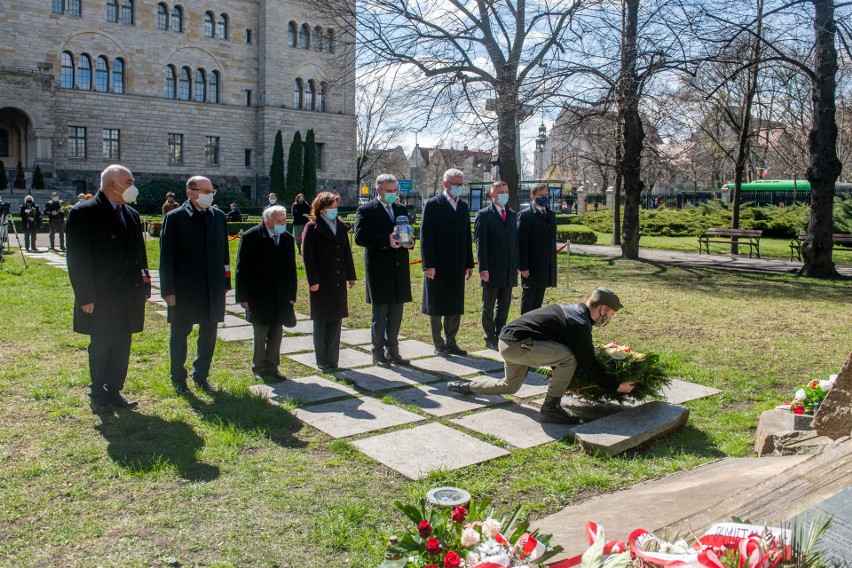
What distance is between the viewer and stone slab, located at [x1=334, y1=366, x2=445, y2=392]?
21.7ft

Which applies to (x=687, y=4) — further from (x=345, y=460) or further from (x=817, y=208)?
(x=345, y=460)

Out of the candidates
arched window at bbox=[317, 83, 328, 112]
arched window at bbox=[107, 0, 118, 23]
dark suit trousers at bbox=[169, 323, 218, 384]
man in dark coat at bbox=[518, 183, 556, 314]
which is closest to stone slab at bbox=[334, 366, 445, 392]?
dark suit trousers at bbox=[169, 323, 218, 384]

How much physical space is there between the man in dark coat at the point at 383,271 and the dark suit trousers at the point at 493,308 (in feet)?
4.23

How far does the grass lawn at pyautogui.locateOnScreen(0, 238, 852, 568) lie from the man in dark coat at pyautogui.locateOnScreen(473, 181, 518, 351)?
1.89 feet

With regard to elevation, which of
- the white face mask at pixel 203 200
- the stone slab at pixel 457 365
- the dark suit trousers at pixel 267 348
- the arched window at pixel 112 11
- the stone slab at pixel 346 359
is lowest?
the stone slab at pixel 457 365

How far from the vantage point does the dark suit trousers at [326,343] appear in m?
7.14

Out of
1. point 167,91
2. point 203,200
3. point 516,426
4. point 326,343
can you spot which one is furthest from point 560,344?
point 167,91

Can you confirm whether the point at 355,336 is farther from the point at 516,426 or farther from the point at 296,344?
the point at 516,426

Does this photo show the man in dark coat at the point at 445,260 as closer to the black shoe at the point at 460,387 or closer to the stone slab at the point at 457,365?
the stone slab at the point at 457,365

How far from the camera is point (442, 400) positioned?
6.16 metres

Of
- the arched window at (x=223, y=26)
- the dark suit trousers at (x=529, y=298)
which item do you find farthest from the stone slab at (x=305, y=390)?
the arched window at (x=223, y=26)

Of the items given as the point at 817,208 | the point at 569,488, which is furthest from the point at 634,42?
the point at 569,488

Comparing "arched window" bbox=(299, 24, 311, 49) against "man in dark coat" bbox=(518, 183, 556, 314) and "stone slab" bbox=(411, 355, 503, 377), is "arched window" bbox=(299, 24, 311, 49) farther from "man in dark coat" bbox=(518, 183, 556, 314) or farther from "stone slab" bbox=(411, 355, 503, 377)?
"stone slab" bbox=(411, 355, 503, 377)

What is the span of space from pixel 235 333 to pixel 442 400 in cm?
376
